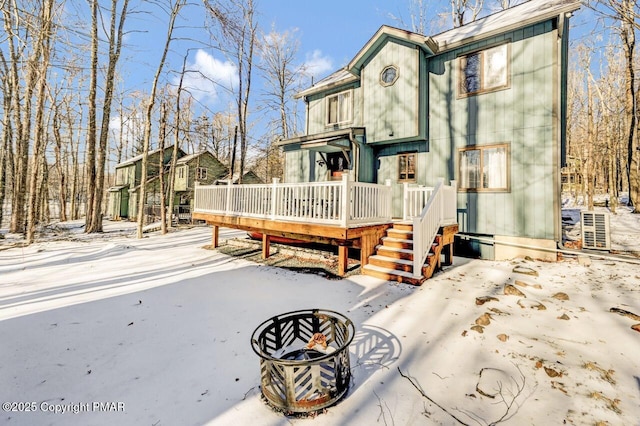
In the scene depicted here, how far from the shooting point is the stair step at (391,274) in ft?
16.9

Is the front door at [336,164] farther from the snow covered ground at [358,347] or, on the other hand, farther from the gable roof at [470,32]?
the snow covered ground at [358,347]

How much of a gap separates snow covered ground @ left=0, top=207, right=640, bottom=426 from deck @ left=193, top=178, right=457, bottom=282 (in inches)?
31.2

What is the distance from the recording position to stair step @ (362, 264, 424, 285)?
517 cm

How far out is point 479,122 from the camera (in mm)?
7609

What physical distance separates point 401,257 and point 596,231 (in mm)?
5153

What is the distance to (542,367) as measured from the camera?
103 inches

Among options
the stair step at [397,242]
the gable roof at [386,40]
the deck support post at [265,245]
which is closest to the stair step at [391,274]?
the stair step at [397,242]

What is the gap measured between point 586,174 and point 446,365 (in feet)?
60.5

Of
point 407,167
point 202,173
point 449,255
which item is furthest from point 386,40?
point 202,173

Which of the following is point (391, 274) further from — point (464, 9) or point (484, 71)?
point (464, 9)

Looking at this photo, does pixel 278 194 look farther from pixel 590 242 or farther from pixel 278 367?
pixel 590 242

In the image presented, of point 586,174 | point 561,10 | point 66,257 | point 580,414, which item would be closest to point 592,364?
point 580,414

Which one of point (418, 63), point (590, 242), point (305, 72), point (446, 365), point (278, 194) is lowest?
point (446, 365)

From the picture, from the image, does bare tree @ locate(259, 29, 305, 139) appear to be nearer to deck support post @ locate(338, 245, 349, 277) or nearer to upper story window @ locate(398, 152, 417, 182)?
upper story window @ locate(398, 152, 417, 182)
